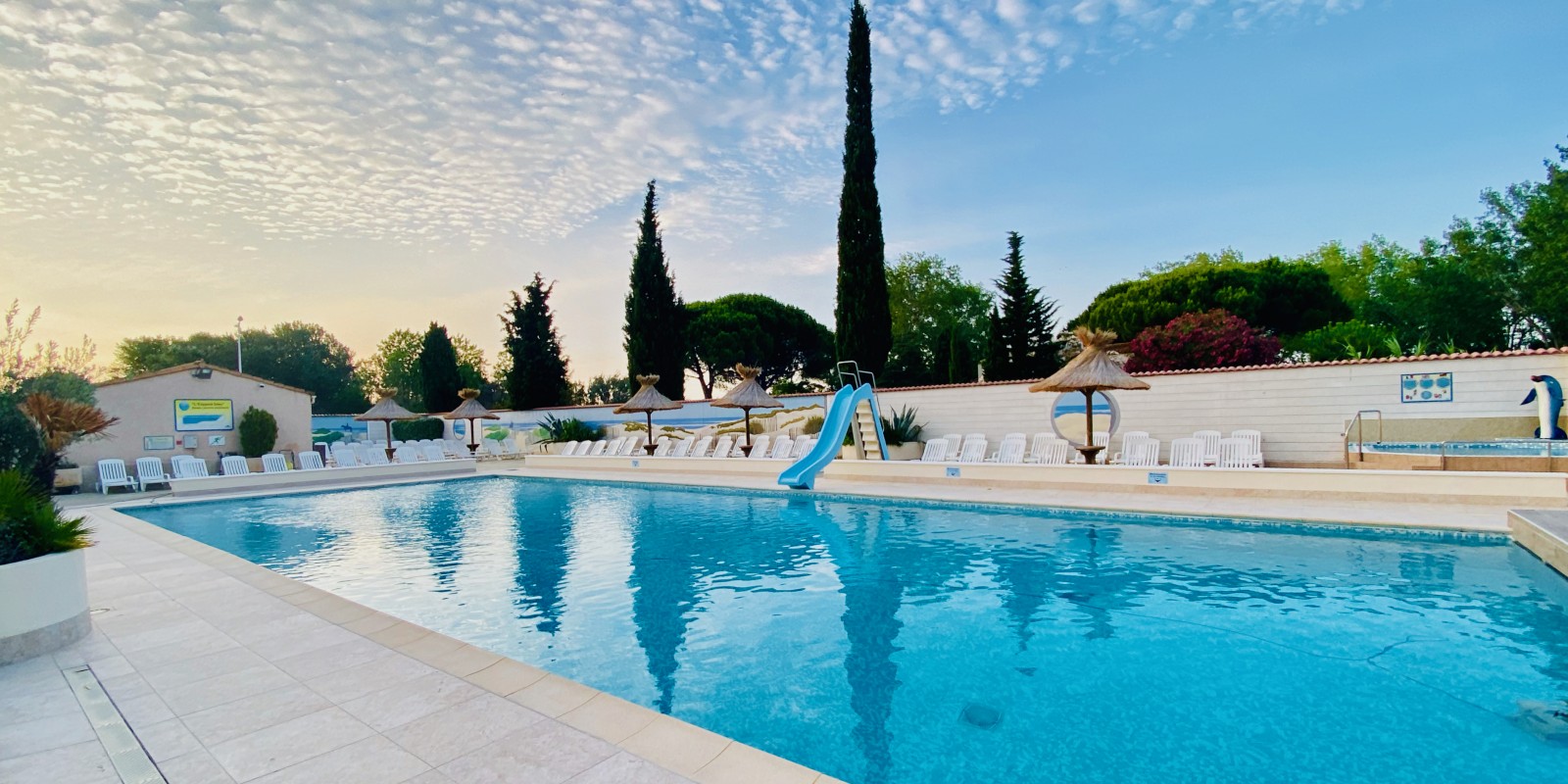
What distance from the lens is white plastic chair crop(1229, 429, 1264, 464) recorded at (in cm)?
1122

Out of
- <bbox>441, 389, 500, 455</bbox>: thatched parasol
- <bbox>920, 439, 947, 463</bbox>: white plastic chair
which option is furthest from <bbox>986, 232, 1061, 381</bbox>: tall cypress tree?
<bbox>441, 389, 500, 455</bbox>: thatched parasol

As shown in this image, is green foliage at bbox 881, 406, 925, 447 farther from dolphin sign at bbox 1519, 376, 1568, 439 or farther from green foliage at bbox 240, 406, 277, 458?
green foliage at bbox 240, 406, 277, 458

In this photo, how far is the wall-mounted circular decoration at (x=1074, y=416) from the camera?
13789 mm

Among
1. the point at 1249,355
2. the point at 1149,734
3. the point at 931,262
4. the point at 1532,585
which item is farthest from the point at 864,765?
the point at 931,262

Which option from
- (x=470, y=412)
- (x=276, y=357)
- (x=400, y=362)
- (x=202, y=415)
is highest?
(x=276, y=357)

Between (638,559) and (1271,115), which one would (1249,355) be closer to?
(1271,115)

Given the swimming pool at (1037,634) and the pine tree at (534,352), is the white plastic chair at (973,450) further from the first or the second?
the pine tree at (534,352)

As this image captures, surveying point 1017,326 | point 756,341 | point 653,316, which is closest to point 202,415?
point 653,316

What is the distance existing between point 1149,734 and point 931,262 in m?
35.1

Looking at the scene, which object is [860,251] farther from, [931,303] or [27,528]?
[27,528]

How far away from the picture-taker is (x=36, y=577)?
4.34 m

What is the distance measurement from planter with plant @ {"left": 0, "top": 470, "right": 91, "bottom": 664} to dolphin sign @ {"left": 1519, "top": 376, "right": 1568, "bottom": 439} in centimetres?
1643

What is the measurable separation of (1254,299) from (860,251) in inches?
716

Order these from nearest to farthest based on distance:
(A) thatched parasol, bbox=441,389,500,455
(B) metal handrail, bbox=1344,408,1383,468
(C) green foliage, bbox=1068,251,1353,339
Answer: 1. (B) metal handrail, bbox=1344,408,1383,468
2. (A) thatched parasol, bbox=441,389,500,455
3. (C) green foliage, bbox=1068,251,1353,339
